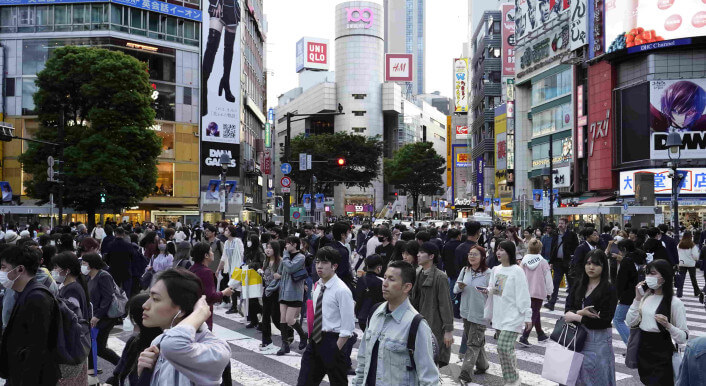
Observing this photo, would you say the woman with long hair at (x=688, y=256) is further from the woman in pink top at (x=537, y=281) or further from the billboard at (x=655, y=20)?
the billboard at (x=655, y=20)

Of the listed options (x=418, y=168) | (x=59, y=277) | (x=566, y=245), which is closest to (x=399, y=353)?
(x=59, y=277)

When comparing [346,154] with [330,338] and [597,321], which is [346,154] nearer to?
[330,338]

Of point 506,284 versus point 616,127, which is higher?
point 616,127

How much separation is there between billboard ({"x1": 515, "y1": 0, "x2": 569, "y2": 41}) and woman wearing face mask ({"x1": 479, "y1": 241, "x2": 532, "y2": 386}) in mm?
48239

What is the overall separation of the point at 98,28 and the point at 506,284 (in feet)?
153

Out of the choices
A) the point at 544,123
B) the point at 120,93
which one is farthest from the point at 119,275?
the point at 544,123

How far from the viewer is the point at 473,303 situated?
820 cm

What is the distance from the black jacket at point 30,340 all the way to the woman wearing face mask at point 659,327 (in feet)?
16.2

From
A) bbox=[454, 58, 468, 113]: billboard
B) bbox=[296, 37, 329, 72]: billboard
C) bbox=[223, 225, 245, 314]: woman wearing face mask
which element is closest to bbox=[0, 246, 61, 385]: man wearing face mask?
bbox=[223, 225, 245, 314]: woman wearing face mask

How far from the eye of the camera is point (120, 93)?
3647 centimetres

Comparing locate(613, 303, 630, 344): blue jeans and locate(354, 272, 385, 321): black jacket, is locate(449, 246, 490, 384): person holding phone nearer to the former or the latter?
locate(354, 272, 385, 321): black jacket

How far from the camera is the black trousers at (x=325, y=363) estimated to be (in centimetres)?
587

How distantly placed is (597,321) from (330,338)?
7.78 feet

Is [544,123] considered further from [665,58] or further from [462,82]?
[462,82]
